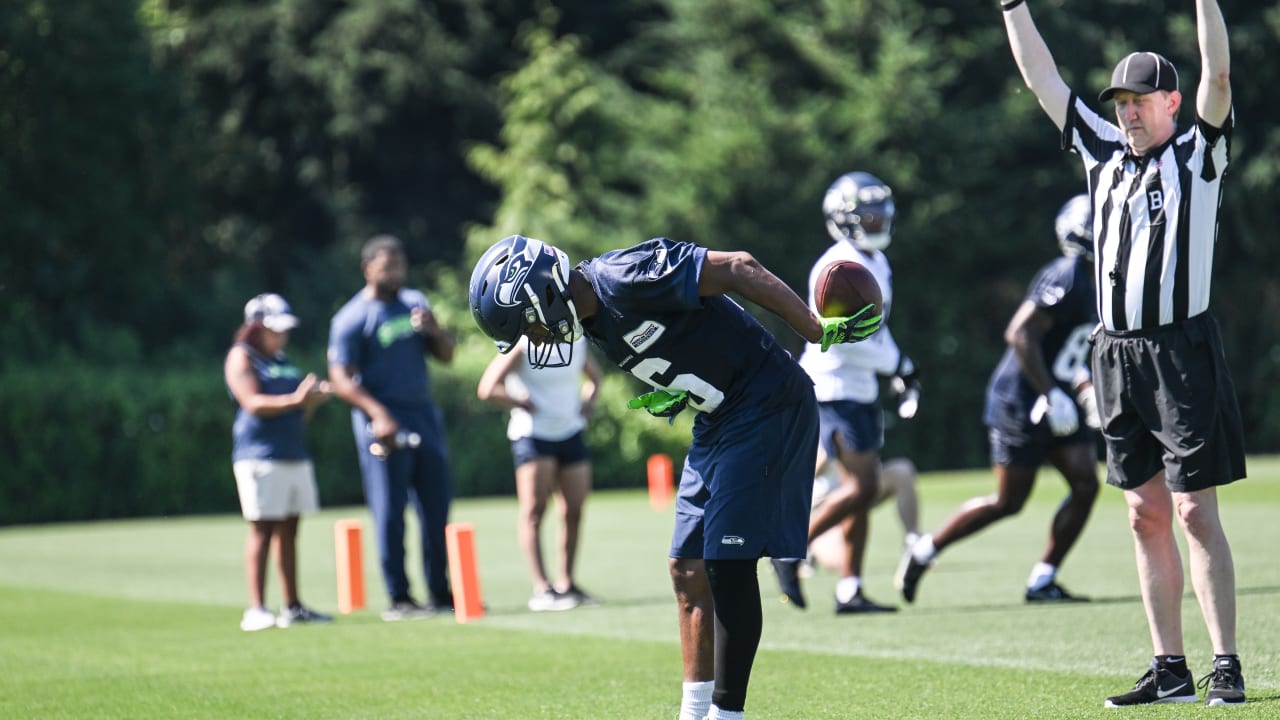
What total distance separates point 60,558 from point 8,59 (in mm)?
18636

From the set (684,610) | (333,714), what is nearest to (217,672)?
(333,714)

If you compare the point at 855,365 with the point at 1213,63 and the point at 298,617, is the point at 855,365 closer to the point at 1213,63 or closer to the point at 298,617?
the point at 298,617

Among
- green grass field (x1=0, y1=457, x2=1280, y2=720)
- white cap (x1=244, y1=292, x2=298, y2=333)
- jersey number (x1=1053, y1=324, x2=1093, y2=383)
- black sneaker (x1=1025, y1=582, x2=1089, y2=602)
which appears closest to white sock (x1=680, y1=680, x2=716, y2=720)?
green grass field (x1=0, y1=457, x2=1280, y2=720)

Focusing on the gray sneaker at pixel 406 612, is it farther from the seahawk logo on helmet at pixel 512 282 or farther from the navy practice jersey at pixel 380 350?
the seahawk logo on helmet at pixel 512 282

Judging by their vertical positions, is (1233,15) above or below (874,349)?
above

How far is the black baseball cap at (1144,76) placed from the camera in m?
6.27

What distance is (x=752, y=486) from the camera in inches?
225

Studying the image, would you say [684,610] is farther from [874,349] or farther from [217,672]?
[874,349]

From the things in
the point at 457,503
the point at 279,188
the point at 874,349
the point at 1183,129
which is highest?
the point at 279,188

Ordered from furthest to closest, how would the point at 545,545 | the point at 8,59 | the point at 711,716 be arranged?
1. the point at 8,59
2. the point at 545,545
3. the point at 711,716

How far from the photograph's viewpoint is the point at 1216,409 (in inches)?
246

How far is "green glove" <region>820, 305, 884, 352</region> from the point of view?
18.5ft

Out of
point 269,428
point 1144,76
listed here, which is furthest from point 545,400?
point 1144,76

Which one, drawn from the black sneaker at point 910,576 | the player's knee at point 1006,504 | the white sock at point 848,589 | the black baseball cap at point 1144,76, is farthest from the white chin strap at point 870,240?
the black baseball cap at point 1144,76
